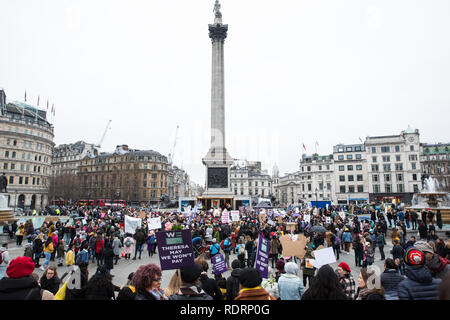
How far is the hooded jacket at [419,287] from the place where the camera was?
3908mm

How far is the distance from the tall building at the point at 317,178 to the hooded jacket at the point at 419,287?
2944 inches

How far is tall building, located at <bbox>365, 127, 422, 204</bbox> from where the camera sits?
65.8m

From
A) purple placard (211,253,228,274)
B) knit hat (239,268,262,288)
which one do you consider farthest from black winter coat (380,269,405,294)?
purple placard (211,253,228,274)

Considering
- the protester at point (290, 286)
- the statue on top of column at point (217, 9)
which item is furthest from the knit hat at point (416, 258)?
the statue on top of column at point (217, 9)

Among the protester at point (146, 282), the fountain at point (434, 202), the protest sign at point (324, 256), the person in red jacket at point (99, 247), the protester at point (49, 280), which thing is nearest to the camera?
the protester at point (146, 282)

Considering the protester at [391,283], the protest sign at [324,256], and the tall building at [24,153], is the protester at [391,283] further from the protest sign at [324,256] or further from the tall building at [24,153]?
the tall building at [24,153]

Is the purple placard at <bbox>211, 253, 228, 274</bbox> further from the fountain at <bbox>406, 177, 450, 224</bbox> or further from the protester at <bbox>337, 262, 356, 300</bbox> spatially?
the fountain at <bbox>406, 177, 450, 224</bbox>

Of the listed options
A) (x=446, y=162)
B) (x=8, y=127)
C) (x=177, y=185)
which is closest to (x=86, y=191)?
(x=8, y=127)

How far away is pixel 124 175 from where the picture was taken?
83625 mm

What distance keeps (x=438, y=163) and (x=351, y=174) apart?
773 inches

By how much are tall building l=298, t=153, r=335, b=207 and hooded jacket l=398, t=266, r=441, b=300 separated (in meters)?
74.8

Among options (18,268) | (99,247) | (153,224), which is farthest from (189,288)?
(153,224)

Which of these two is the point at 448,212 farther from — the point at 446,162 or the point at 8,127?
the point at 8,127
